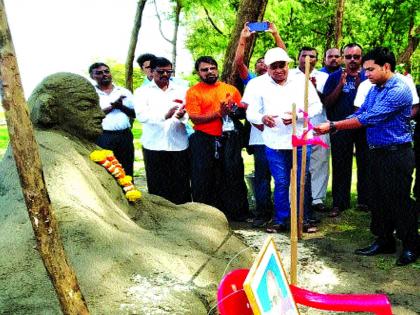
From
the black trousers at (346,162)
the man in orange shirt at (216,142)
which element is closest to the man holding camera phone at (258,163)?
the man in orange shirt at (216,142)

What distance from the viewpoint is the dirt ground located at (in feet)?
13.7

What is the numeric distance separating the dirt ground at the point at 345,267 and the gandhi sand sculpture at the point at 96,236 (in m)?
0.88

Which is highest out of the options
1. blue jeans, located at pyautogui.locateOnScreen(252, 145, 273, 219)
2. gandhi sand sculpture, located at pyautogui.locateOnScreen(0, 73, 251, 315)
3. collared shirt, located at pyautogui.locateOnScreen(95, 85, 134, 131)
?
collared shirt, located at pyautogui.locateOnScreen(95, 85, 134, 131)

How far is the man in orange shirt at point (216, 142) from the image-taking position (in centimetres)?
591

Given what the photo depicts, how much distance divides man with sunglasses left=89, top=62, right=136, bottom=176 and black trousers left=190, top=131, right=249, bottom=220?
812 millimetres

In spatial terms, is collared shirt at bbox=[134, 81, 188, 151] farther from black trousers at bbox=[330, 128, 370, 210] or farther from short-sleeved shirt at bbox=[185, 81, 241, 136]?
black trousers at bbox=[330, 128, 370, 210]

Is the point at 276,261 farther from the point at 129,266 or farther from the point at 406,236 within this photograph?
the point at 406,236

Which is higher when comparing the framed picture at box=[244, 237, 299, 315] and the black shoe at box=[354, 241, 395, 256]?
the framed picture at box=[244, 237, 299, 315]

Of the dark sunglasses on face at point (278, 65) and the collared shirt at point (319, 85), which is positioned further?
the collared shirt at point (319, 85)

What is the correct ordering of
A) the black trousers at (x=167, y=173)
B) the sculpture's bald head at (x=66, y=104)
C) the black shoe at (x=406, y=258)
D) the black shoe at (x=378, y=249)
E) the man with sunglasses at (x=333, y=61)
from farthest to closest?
the man with sunglasses at (x=333, y=61), the black trousers at (x=167, y=173), the black shoe at (x=378, y=249), the black shoe at (x=406, y=258), the sculpture's bald head at (x=66, y=104)

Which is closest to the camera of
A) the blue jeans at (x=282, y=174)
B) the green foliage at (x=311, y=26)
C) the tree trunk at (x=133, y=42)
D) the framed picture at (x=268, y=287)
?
the framed picture at (x=268, y=287)

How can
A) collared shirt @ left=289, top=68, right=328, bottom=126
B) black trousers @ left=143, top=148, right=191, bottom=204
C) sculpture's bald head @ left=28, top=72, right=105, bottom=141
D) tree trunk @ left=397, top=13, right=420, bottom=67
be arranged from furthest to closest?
tree trunk @ left=397, top=13, right=420, bottom=67 < collared shirt @ left=289, top=68, right=328, bottom=126 < black trousers @ left=143, top=148, right=191, bottom=204 < sculpture's bald head @ left=28, top=72, right=105, bottom=141

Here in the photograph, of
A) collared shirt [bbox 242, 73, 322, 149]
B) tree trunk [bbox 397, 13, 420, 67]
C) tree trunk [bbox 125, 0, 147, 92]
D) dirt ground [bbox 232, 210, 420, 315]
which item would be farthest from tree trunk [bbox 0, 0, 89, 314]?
tree trunk [bbox 397, 13, 420, 67]

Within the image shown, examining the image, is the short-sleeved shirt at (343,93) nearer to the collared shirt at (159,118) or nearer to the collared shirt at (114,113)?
the collared shirt at (159,118)
